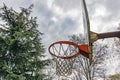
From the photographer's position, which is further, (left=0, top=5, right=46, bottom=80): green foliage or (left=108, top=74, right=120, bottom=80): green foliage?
(left=108, top=74, right=120, bottom=80): green foliage

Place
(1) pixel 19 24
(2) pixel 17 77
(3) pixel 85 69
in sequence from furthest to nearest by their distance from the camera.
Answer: (3) pixel 85 69 → (1) pixel 19 24 → (2) pixel 17 77

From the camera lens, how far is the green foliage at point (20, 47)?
23.7 m

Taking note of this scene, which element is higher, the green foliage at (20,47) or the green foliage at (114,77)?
the green foliage at (20,47)

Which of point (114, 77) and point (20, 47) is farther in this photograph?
point (114, 77)

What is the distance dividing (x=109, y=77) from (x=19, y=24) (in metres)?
14.6

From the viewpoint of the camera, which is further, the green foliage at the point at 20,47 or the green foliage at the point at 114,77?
the green foliage at the point at 114,77

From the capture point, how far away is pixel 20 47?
2403 cm

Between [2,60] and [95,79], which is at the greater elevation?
[2,60]

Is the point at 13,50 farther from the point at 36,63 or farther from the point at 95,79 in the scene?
the point at 95,79

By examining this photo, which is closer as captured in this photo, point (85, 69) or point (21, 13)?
point (21, 13)

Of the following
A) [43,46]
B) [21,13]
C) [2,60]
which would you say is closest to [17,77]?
[2,60]

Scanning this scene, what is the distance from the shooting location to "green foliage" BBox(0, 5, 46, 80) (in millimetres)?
23656

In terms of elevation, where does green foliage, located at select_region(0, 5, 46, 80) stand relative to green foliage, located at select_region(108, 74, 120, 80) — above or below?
above

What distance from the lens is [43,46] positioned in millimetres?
24859
